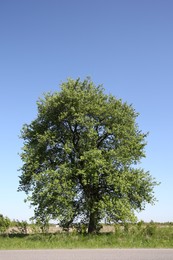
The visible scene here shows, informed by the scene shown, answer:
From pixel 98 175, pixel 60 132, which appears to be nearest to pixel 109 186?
pixel 98 175

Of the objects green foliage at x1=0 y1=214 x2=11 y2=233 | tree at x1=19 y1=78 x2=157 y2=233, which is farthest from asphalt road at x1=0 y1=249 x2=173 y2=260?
green foliage at x1=0 y1=214 x2=11 y2=233

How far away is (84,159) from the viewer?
3566 cm

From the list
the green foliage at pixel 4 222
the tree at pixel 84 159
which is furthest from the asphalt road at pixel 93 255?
the green foliage at pixel 4 222

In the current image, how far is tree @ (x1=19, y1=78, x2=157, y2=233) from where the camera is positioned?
35656 mm

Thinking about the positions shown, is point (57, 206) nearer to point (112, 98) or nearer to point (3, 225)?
point (3, 225)

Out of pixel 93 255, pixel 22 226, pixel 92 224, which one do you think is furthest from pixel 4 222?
pixel 93 255

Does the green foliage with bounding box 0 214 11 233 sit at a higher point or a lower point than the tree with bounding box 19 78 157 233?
lower

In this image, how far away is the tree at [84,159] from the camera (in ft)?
117

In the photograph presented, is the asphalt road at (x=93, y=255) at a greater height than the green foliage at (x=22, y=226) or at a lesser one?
lesser

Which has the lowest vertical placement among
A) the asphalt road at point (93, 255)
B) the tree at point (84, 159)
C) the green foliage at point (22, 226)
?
the asphalt road at point (93, 255)

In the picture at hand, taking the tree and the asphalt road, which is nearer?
the asphalt road

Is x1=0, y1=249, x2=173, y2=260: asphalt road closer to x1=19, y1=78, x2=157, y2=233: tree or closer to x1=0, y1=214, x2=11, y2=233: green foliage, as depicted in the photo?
x1=19, y1=78, x2=157, y2=233: tree

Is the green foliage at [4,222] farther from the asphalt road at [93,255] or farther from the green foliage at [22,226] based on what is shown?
the asphalt road at [93,255]

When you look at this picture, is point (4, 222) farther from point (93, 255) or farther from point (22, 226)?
point (93, 255)
